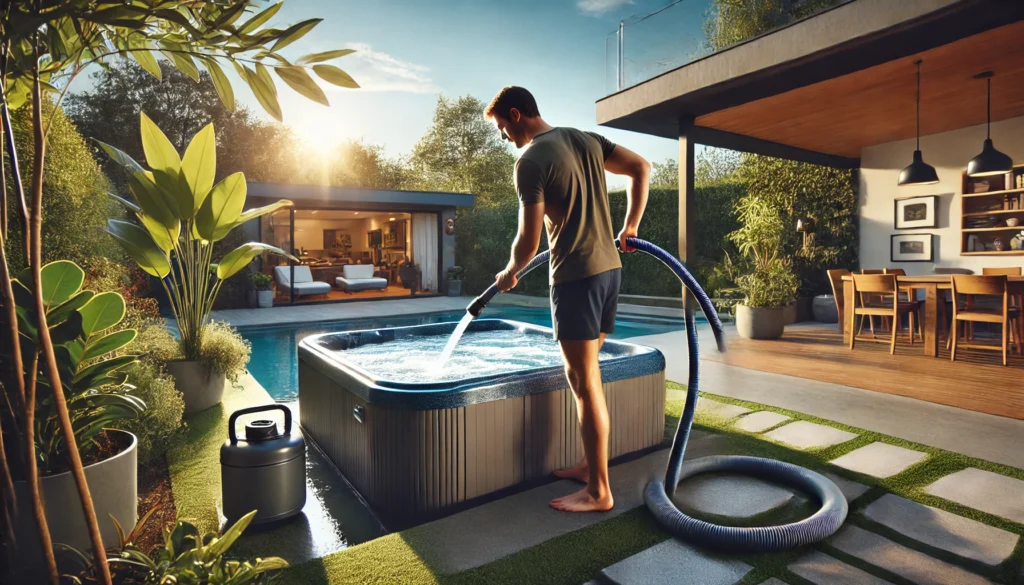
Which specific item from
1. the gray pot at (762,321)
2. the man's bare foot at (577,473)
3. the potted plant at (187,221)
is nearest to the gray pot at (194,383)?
the potted plant at (187,221)

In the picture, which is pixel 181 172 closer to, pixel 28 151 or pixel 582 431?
pixel 28 151

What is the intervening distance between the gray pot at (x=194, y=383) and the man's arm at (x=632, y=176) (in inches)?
117

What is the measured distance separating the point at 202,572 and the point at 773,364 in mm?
4827

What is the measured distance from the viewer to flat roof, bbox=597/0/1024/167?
371cm

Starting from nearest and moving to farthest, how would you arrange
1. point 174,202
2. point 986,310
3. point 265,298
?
point 174,202 → point 986,310 → point 265,298

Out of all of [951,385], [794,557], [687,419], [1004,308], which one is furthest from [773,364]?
[794,557]

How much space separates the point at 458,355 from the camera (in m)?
4.39

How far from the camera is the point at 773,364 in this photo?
5.04 m

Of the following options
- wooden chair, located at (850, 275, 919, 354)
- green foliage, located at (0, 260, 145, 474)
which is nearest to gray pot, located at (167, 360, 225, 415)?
green foliage, located at (0, 260, 145, 474)

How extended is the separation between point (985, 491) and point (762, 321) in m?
4.19

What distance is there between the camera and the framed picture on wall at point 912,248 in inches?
295

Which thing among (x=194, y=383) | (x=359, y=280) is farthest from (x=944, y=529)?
(x=359, y=280)

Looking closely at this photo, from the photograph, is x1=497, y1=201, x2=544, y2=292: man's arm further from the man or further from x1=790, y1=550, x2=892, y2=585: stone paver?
x1=790, y1=550, x2=892, y2=585: stone paver

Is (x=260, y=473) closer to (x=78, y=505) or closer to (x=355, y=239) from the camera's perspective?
(x=78, y=505)
